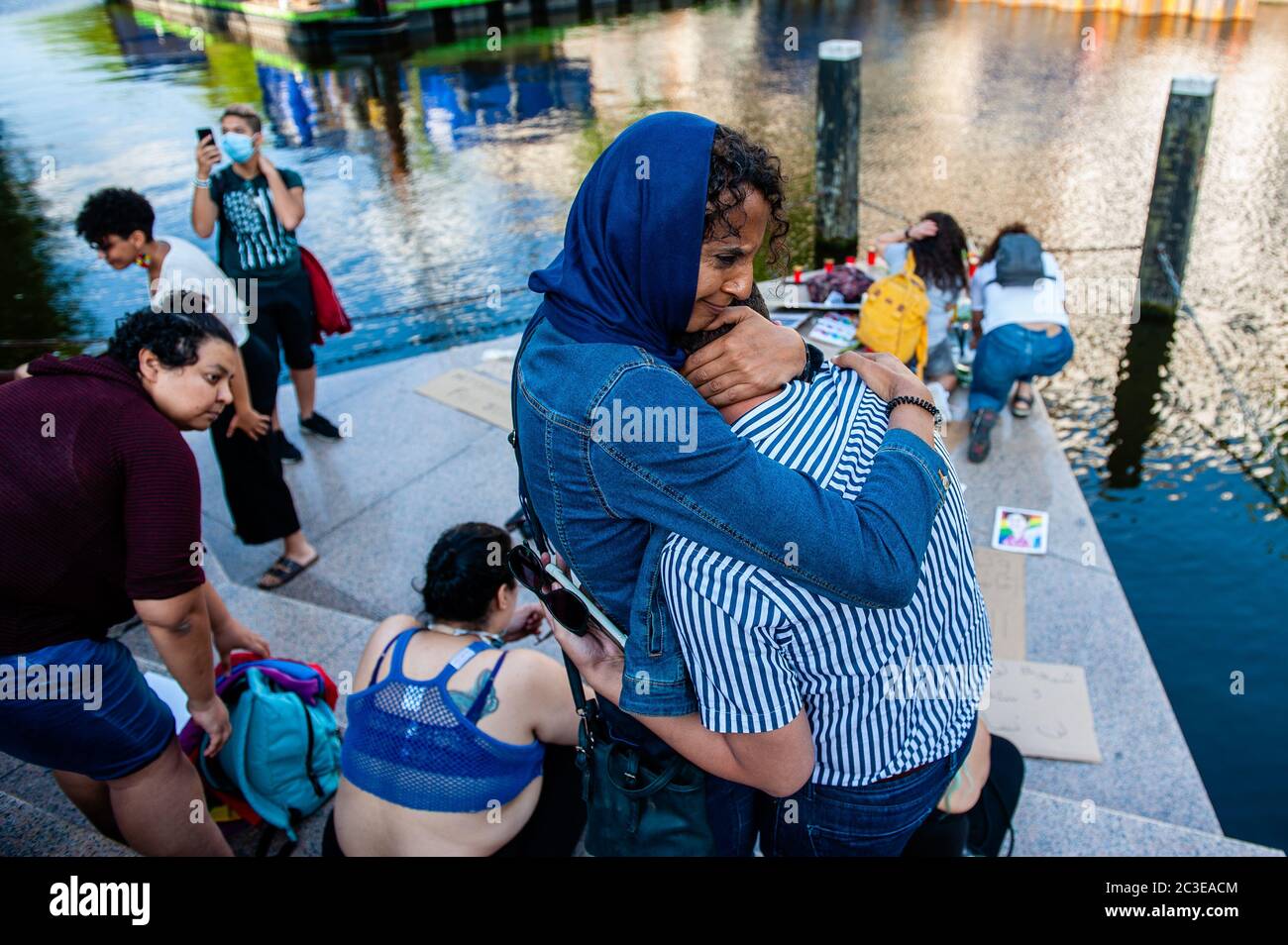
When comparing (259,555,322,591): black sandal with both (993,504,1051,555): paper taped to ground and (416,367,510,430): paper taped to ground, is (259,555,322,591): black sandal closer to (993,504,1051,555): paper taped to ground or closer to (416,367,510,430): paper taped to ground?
(416,367,510,430): paper taped to ground

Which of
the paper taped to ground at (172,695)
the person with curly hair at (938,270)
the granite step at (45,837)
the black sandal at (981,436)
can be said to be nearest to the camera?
the granite step at (45,837)

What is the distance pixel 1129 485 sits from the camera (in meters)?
5.42

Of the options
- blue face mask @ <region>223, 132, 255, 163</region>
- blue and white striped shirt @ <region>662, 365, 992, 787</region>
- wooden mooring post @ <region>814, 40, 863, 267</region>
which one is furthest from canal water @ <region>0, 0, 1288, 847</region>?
blue and white striped shirt @ <region>662, 365, 992, 787</region>

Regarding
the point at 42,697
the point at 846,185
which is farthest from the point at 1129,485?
the point at 42,697

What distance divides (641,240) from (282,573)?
3.69 metres

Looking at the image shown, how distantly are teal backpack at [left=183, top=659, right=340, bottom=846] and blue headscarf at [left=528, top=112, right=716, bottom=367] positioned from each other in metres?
2.07

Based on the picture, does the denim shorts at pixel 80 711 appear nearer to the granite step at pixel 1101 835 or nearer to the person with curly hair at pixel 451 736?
the person with curly hair at pixel 451 736

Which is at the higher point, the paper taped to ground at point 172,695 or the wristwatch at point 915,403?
the wristwatch at point 915,403

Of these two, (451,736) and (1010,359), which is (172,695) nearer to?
(451,736)

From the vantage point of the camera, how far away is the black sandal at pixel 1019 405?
5.52 metres

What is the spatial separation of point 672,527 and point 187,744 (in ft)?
7.80

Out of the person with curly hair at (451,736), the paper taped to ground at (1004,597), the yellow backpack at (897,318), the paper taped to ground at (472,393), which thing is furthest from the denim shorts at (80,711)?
the yellow backpack at (897,318)

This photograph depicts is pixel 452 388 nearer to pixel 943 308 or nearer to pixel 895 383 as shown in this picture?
pixel 943 308

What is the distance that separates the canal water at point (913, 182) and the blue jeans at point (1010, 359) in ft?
2.38
